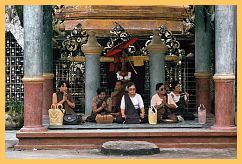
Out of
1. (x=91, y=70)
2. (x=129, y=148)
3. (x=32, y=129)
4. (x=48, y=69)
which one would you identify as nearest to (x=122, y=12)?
(x=91, y=70)

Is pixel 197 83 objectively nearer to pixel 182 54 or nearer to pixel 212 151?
pixel 182 54

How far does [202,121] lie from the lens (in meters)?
17.0

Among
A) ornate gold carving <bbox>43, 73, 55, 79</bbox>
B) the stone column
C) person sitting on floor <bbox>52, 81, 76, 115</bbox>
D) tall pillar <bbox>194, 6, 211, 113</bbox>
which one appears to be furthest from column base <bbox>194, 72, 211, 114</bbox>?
person sitting on floor <bbox>52, 81, 76, 115</bbox>

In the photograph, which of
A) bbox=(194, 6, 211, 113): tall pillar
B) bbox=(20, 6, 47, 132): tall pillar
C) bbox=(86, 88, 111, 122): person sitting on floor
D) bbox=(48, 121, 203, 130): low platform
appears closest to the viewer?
bbox=(20, 6, 47, 132): tall pillar

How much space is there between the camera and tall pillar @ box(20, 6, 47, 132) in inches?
607

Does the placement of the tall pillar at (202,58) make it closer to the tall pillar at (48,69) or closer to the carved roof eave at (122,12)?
the carved roof eave at (122,12)

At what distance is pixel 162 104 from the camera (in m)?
16.7

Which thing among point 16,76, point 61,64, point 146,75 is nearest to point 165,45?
point 146,75

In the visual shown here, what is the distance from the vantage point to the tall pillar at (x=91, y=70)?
1806 centimetres

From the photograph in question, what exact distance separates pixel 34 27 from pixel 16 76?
21.9 feet

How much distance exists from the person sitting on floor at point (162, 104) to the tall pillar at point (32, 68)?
2.77 metres

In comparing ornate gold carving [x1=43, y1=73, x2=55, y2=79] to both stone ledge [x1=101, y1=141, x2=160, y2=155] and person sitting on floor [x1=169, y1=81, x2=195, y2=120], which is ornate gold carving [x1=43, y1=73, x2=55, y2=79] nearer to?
person sitting on floor [x1=169, y1=81, x2=195, y2=120]

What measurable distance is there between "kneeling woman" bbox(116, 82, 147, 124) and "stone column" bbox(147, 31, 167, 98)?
1.87 metres

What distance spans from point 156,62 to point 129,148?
4311 millimetres
